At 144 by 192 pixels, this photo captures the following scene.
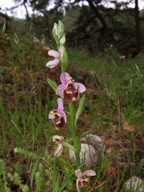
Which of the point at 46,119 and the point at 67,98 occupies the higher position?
the point at 67,98

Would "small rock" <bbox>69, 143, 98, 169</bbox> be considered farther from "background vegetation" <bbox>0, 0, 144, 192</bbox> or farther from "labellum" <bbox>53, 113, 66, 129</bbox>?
"labellum" <bbox>53, 113, 66, 129</bbox>

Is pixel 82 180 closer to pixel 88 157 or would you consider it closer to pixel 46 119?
pixel 88 157

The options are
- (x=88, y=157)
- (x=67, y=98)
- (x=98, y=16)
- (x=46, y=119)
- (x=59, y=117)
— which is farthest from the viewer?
(x=98, y=16)

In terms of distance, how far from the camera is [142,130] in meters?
1.91

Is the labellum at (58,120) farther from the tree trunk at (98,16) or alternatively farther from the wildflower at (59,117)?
the tree trunk at (98,16)

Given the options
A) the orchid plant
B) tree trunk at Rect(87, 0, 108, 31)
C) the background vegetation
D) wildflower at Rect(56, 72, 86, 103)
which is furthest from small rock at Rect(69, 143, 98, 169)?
tree trunk at Rect(87, 0, 108, 31)

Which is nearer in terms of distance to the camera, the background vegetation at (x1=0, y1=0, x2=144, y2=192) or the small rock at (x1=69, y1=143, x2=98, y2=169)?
the background vegetation at (x1=0, y1=0, x2=144, y2=192)

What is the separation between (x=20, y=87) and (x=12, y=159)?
109 cm

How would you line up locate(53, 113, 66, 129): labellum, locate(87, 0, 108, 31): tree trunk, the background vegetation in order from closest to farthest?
1. locate(53, 113, 66, 129): labellum
2. the background vegetation
3. locate(87, 0, 108, 31): tree trunk

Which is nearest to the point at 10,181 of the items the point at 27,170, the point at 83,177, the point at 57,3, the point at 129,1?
the point at 27,170

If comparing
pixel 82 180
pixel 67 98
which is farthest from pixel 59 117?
pixel 82 180

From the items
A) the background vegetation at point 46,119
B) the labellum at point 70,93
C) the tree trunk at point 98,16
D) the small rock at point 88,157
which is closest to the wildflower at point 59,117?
the labellum at point 70,93

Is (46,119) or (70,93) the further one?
(46,119)

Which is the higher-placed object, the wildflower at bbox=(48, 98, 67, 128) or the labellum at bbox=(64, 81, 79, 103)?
the labellum at bbox=(64, 81, 79, 103)
